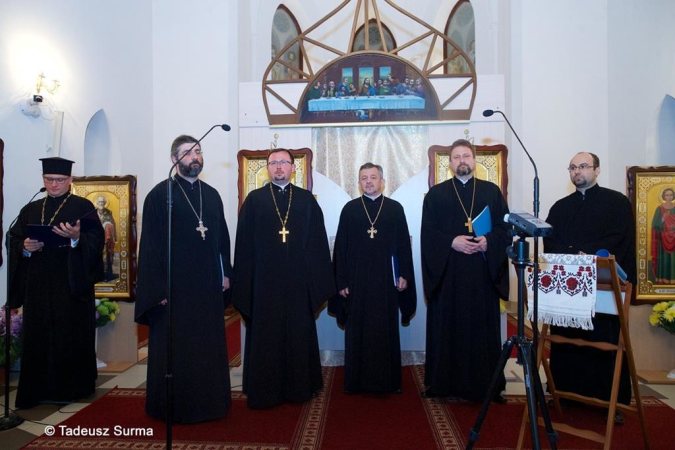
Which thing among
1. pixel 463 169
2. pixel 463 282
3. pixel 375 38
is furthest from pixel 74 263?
pixel 375 38

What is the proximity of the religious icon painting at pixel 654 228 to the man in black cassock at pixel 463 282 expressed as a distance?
212cm

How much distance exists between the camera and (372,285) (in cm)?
481

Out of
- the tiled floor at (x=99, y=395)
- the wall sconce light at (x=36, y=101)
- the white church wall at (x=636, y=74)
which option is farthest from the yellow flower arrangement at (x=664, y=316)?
the wall sconce light at (x=36, y=101)

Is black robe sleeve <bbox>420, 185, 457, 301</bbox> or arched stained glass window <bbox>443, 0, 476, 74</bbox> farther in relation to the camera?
arched stained glass window <bbox>443, 0, 476, 74</bbox>

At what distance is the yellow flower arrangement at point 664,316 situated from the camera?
17.6 feet

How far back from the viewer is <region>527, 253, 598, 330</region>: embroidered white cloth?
10.7 ft

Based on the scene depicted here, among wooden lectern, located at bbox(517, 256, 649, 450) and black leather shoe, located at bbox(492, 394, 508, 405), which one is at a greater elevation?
wooden lectern, located at bbox(517, 256, 649, 450)

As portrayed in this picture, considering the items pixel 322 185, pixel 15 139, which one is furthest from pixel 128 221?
pixel 322 185

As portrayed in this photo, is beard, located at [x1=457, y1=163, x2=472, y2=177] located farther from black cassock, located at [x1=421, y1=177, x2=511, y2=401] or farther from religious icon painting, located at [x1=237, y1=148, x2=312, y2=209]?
religious icon painting, located at [x1=237, y1=148, x2=312, y2=209]

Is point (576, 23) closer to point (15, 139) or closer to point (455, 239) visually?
point (455, 239)

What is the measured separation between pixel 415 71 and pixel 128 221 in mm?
3970

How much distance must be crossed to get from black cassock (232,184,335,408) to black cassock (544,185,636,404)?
2.09 m

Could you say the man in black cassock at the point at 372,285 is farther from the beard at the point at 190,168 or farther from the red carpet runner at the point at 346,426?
the beard at the point at 190,168

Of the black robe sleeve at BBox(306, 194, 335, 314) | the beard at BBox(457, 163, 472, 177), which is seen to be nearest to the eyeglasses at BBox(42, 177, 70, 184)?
the black robe sleeve at BBox(306, 194, 335, 314)
